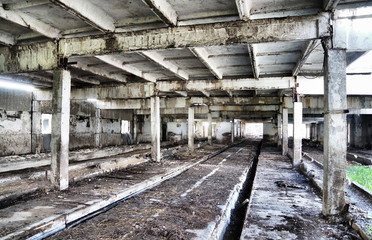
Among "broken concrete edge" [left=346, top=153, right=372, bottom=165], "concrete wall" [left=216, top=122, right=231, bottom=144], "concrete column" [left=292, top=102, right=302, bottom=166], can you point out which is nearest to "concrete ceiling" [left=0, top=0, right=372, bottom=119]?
"concrete column" [left=292, top=102, right=302, bottom=166]

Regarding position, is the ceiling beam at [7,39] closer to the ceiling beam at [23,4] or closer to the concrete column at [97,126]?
the ceiling beam at [23,4]

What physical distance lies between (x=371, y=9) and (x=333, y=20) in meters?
0.86

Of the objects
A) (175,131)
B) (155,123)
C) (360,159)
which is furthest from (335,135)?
(175,131)

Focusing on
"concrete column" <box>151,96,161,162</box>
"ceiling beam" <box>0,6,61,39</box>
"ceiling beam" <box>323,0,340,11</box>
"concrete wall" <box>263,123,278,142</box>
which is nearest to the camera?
"ceiling beam" <box>323,0,340,11</box>

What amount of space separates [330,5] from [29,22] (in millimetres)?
6820

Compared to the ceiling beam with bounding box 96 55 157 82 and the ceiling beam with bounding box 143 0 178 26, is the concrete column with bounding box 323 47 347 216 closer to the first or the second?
the ceiling beam with bounding box 143 0 178 26

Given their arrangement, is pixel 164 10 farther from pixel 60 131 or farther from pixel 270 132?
pixel 270 132

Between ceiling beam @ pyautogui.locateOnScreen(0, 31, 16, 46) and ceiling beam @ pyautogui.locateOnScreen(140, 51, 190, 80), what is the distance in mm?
3795

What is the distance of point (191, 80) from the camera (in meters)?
12.7

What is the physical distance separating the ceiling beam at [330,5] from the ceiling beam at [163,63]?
17.1ft

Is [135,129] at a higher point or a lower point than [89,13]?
lower

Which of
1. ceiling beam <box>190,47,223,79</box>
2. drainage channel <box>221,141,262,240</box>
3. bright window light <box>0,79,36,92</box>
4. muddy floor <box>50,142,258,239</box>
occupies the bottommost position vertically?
drainage channel <box>221,141,262,240</box>

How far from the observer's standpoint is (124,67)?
34.0ft

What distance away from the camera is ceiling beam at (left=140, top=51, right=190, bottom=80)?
853 cm
